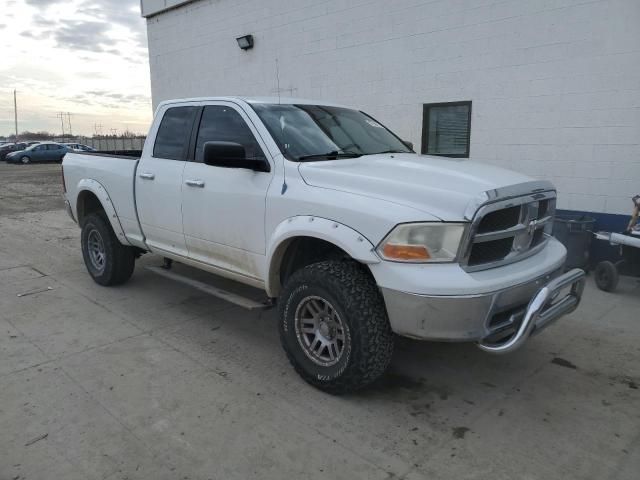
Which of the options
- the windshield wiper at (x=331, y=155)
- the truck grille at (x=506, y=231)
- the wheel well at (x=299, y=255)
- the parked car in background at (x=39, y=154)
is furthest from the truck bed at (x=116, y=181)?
the parked car in background at (x=39, y=154)

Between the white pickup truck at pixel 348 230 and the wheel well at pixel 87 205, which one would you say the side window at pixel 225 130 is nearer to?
the white pickup truck at pixel 348 230

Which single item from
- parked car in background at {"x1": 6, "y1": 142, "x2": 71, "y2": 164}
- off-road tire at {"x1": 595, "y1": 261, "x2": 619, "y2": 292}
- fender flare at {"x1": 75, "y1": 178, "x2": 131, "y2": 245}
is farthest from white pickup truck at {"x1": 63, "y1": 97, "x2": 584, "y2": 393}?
→ parked car in background at {"x1": 6, "y1": 142, "x2": 71, "y2": 164}

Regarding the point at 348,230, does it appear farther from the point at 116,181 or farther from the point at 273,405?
the point at 116,181

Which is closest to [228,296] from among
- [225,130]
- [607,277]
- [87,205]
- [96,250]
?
[225,130]

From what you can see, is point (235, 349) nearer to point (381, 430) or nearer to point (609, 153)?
point (381, 430)

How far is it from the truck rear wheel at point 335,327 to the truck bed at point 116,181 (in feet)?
7.57

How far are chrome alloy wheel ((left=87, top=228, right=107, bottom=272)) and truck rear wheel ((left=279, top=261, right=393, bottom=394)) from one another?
3.06 metres

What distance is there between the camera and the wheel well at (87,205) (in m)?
5.94

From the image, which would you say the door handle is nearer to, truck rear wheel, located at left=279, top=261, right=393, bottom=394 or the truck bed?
the truck bed

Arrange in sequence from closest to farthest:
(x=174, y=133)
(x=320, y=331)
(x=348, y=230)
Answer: (x=348, y=230), (x=320, y=331), (x=174, y=133)

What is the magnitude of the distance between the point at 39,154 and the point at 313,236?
3485cm

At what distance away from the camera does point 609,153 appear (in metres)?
6.47

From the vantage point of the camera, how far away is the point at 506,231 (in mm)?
3160

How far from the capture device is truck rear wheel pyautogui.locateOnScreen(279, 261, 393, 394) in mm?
3123
